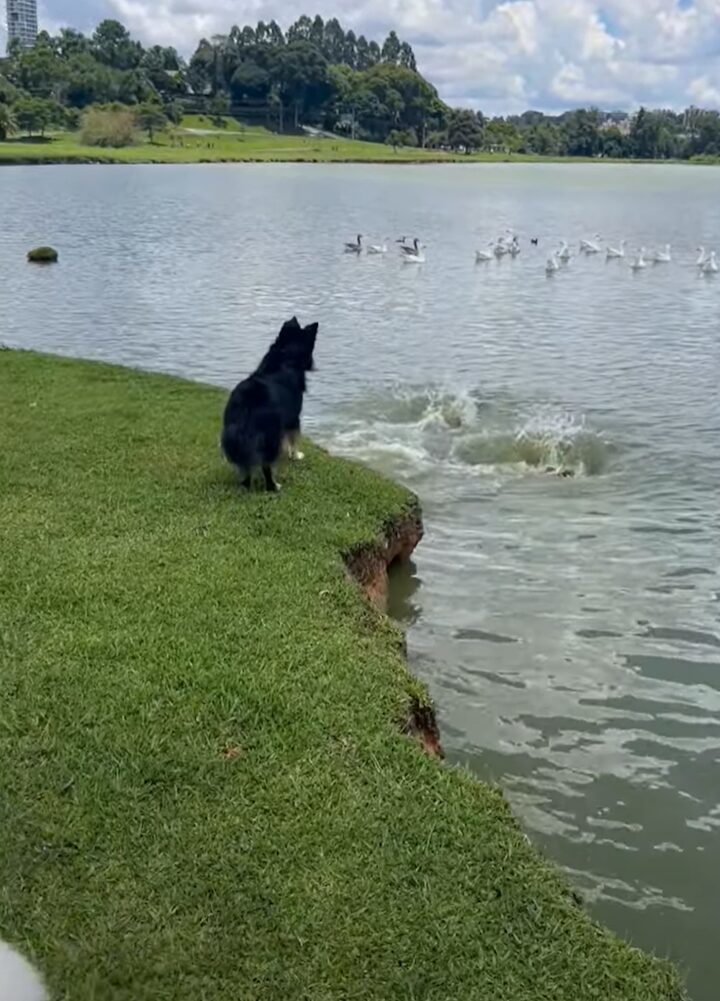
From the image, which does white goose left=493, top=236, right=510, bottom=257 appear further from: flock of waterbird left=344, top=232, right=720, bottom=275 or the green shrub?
the green shrub

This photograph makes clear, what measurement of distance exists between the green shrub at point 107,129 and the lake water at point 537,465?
8195 cm

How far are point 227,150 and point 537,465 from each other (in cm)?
11464

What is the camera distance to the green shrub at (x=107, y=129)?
113 metres

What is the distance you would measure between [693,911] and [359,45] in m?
207

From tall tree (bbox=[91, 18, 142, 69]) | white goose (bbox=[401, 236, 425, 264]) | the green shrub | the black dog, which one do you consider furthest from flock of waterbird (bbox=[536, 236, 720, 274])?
tall tree (bbox=[91, 18, 142, 69])

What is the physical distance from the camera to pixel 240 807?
14.7 feet

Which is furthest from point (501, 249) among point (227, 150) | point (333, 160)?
point (227, 150)

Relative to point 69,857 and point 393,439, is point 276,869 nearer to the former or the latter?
point 69,857

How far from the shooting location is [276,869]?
4.15m

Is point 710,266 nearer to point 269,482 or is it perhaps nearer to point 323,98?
point 269,482

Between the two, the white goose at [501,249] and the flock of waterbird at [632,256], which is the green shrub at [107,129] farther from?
the white goose at [501,249]

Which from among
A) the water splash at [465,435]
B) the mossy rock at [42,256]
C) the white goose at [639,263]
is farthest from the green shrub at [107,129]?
the water splash at [465,435]

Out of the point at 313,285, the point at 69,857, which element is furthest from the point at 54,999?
the point at 313,285

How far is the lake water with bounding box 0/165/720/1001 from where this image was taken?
5836 millimetres
